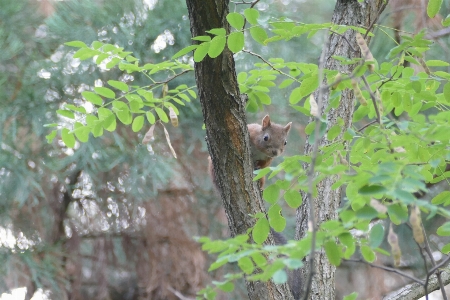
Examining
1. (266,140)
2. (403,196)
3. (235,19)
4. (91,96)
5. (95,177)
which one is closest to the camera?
(403,196)

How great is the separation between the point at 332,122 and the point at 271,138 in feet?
3.58

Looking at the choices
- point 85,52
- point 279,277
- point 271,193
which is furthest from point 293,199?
point 85,52

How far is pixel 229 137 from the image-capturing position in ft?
5.48

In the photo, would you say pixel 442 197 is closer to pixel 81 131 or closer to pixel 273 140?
pixel 81 131

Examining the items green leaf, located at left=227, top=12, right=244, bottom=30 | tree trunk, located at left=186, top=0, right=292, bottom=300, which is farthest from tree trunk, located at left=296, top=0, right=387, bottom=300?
green leaf, located at left=227, top=12, right=244, bottom=30

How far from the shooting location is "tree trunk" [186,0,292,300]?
158 centimetres

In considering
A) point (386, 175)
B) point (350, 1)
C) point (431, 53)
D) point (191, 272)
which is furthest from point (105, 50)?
point (431, 53)

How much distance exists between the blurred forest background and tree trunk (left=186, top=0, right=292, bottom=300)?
1548 mm

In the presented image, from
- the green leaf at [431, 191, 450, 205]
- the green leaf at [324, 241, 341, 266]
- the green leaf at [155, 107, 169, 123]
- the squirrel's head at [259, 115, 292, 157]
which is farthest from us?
the squirrel's head at [259, 115, 292, 157]

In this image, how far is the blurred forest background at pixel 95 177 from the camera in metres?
3.20

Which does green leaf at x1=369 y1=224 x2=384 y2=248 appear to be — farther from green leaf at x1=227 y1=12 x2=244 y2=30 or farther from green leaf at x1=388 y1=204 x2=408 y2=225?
green leaf at x1=227 y1=12 x2=244 y2=30

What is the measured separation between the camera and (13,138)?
3.23 metres

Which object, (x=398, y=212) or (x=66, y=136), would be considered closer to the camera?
(x=398, y=212)

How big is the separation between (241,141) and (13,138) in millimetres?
2036
